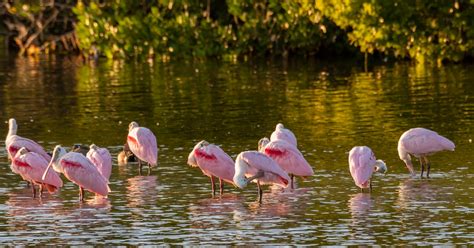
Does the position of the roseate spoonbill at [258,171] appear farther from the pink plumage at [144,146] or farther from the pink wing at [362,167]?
the pink plumage at [144,146]

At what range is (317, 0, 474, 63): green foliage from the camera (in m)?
45.1

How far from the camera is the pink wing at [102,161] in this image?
20781mm

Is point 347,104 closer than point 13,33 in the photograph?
Yes

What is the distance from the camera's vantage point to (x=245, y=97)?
120 ft

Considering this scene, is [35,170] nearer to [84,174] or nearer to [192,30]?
[84,174]

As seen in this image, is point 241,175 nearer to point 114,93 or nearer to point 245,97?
point 245,97

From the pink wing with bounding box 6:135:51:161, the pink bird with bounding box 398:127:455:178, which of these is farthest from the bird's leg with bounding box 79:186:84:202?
the pink bird with bounding box 398:127:455:178

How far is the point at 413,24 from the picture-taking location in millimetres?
46469

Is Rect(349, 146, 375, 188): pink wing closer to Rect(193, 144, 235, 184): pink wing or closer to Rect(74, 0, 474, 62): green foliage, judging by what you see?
Rect(193, 144, 235, 184): pink wing

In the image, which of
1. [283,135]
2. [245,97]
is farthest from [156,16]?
[283,135]

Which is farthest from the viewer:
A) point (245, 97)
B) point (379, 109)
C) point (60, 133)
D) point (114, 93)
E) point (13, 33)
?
point (13, 33)

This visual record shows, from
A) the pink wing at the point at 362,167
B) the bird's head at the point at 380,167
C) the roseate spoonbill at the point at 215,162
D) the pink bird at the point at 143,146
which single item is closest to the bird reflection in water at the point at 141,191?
the pink bird at the point at 143,146

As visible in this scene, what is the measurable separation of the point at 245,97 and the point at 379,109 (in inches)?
217

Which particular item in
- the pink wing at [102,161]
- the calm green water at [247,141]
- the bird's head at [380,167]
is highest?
the pink wing at [102,161]
